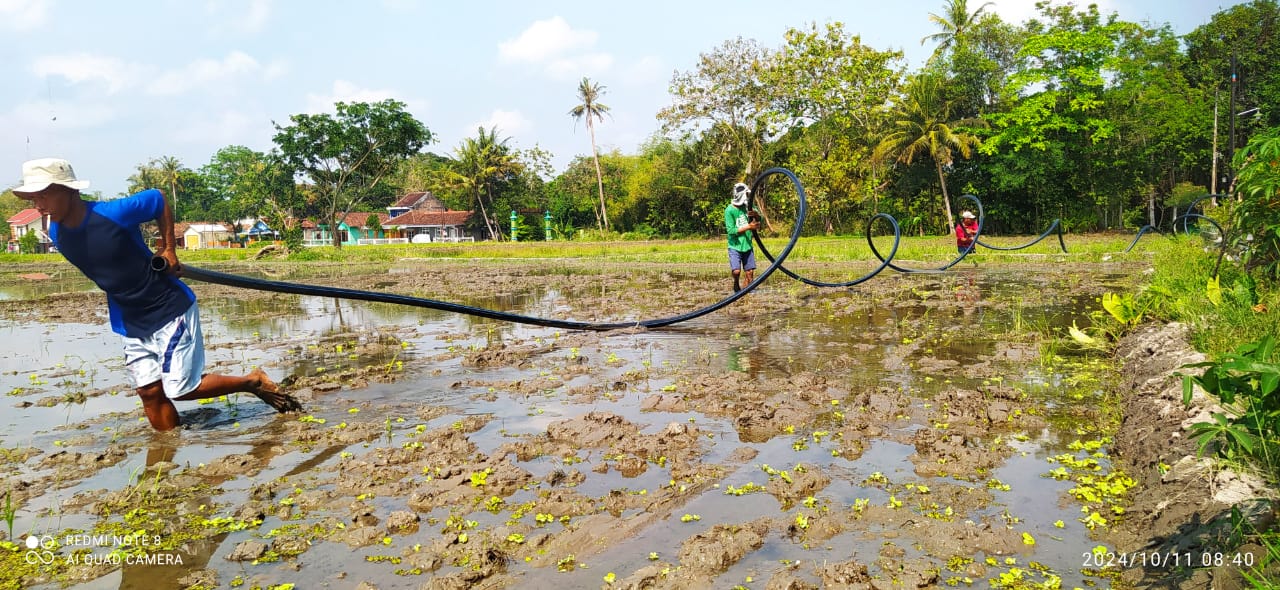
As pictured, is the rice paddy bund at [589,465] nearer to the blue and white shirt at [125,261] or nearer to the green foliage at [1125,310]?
the green foliage at [1125,310]

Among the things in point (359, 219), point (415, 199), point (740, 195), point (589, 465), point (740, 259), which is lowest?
point (589, 465)

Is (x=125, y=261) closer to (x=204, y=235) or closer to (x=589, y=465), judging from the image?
(x=589, y=465)

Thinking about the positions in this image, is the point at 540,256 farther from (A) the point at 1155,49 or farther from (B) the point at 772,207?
(A) the point at 1155,49

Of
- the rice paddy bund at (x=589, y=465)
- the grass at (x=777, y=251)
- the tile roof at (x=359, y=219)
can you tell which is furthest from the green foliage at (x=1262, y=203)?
the tile roof at (x=359, y=219)

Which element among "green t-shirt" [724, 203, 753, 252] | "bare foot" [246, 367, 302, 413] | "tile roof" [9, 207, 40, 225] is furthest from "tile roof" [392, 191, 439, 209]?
"bare foot" [246, 367, 302, 413]

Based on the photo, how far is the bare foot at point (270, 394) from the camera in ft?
17.1

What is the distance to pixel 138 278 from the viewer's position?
468 cm

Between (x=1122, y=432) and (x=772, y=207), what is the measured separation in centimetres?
3812

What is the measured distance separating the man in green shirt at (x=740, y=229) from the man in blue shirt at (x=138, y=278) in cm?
716

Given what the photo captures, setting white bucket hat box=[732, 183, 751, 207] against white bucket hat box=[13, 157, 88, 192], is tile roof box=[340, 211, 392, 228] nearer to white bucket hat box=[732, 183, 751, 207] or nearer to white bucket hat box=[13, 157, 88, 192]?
white bucket hat box=[732, 183, 751, 207]

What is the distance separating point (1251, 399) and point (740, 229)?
25.7 ft

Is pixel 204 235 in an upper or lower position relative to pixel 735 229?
upper

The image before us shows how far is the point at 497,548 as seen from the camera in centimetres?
317

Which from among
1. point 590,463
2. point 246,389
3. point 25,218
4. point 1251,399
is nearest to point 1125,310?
point 1251,399
